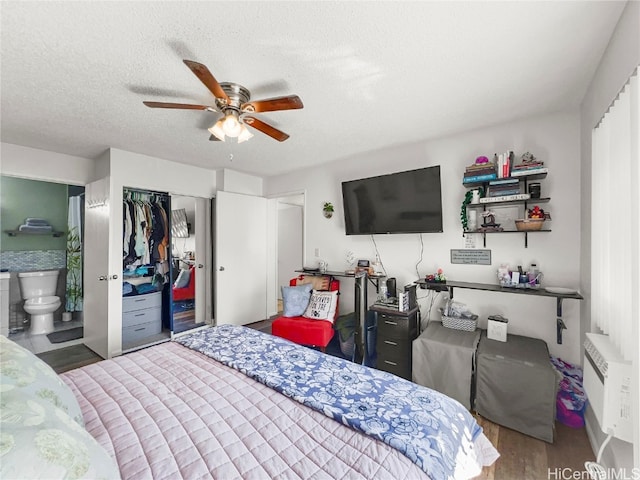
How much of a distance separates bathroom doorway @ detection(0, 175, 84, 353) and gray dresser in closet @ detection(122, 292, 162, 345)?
650 millimetres

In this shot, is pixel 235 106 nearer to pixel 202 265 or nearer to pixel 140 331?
pixel 202 265

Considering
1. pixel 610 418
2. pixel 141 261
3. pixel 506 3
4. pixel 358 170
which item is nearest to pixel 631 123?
pixel 506 3

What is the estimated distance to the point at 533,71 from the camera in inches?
68.8

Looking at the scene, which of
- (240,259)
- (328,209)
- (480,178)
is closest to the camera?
(480,178)

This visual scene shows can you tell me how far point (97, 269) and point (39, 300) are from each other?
5.17 ft

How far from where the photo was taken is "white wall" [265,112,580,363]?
226 cm

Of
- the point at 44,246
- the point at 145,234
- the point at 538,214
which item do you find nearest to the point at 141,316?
the point at 145,234

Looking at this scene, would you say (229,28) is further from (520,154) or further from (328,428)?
(520,154)

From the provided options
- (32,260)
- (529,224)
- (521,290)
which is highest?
(529,224)

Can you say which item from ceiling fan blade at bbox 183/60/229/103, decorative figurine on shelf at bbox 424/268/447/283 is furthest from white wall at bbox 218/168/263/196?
decorative figurine on shelf at bbox 424/268/447/283

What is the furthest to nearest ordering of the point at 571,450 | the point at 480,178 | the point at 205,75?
the point at 480,178, the point at 571,450, the point at 205,75

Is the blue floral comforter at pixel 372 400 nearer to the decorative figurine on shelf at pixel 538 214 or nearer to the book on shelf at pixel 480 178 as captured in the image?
the decorative figurine on shelf at pixel 538 214

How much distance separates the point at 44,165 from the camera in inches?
124

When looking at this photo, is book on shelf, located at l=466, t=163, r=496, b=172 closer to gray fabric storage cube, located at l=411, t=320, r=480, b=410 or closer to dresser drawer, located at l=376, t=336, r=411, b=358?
gray fabric storage cube, located at l=411, t=320, r=480, b=410
